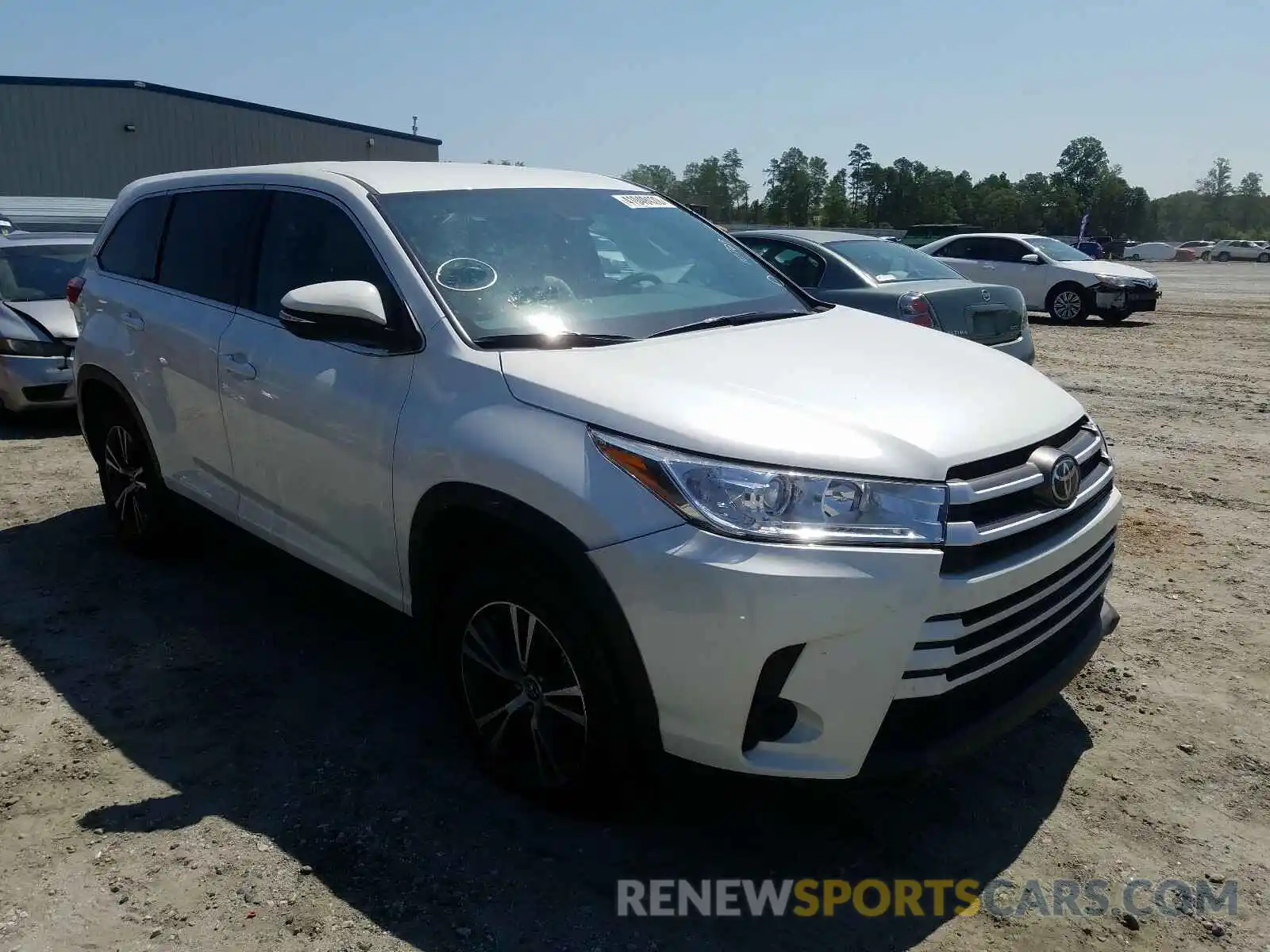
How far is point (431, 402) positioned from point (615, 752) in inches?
45.5

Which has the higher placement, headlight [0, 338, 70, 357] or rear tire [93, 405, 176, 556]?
headlight [0, 338, 70, 357]

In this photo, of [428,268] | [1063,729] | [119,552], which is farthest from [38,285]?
[1063,729]

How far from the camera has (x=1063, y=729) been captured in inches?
139

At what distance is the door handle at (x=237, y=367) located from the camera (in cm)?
379

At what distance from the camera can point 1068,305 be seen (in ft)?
57.4

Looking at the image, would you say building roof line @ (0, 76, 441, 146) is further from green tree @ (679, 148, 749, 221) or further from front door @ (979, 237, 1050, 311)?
green tree @ (679, 148, 749, 221)

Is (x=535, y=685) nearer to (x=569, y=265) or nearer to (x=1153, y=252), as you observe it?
(x=569, y=265)

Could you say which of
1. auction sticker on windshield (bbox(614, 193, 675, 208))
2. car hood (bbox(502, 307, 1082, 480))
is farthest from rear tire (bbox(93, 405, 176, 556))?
car hood (bbox(502, 307, 1082, 480))

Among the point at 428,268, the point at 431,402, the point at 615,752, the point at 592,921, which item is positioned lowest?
the point at 592,921

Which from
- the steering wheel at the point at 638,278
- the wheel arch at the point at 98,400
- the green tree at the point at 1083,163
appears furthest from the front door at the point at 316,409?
the green tree at the point at 1083,163

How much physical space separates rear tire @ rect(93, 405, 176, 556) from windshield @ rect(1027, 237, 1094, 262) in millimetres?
16377

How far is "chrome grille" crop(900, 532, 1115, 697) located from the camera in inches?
96.0

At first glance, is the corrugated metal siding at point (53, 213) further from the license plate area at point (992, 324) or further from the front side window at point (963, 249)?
the front side window at point (963, 249)

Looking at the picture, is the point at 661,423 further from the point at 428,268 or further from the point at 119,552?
the point at 119,552
